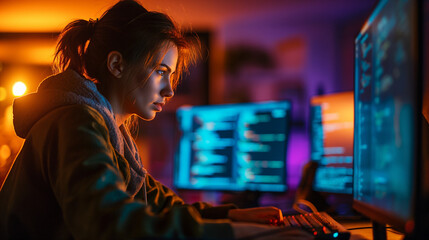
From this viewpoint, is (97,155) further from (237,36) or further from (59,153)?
(237,36)

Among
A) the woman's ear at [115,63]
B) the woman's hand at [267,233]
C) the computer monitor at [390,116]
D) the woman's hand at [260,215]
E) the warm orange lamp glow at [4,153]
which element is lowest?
the woman's hand at [260,215]

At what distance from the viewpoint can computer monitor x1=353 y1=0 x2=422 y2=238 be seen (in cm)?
51

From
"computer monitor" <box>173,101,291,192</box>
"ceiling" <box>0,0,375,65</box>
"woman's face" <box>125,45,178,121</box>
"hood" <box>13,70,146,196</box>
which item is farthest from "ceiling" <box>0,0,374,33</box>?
"hood" <box>13,70,146,196</box>

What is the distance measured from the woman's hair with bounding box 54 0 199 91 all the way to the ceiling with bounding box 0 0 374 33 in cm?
170

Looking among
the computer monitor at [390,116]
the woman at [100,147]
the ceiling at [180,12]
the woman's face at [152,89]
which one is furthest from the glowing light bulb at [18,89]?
the computer monitor at [390,116]

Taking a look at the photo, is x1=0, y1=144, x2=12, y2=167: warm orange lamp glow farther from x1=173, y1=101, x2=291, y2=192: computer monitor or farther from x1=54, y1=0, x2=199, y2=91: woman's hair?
x1=54, y1=0, x2=199, y2=91: woman's hair

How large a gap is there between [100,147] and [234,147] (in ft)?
3.52

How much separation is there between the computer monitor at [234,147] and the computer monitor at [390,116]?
71 centimetres

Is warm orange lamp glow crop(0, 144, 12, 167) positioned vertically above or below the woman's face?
below

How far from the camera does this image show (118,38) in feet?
2.98

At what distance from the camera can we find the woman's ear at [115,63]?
35.2 inches

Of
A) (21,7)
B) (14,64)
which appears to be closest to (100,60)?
(21,7)

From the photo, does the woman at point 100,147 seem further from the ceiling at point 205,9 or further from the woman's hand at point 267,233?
the ceiling at point 205,9

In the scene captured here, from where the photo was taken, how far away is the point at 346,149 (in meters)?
1.33
